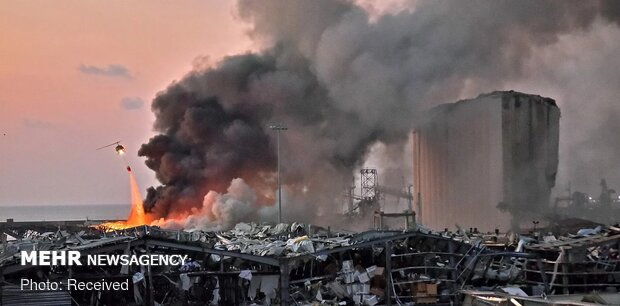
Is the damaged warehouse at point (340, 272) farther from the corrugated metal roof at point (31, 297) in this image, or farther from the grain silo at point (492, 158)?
the grain silo at point (492, 158)

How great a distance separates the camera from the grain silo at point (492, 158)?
175ft

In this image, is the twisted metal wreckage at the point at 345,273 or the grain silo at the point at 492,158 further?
the grain silo at the point at 492,158

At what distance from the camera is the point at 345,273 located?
81.7 feet

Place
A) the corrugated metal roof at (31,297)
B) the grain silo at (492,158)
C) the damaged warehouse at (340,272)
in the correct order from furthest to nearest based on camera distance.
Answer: the grain silo at (492,158) → the damaged warehouse at (340,272) → the corrugated metal roof at (31,297)

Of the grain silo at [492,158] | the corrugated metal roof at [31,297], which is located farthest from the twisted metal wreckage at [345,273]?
the grain silo at [492,158]

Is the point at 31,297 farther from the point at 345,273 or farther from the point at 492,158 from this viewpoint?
the point at 492,158

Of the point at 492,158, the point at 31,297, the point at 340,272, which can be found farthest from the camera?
the point at 492,158

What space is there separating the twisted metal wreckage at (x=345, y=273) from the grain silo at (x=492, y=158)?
2519cm

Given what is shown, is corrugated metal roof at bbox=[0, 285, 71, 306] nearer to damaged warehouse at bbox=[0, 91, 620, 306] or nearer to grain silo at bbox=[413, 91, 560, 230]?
damaged warehouse at bbox=[0, 91, 620, 306]

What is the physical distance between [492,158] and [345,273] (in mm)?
31990

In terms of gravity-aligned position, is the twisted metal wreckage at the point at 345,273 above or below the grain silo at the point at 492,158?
below

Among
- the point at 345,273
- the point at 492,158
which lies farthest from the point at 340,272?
the point at 492,158

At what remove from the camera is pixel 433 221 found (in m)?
59.0

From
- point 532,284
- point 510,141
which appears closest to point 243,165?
point 510,141
